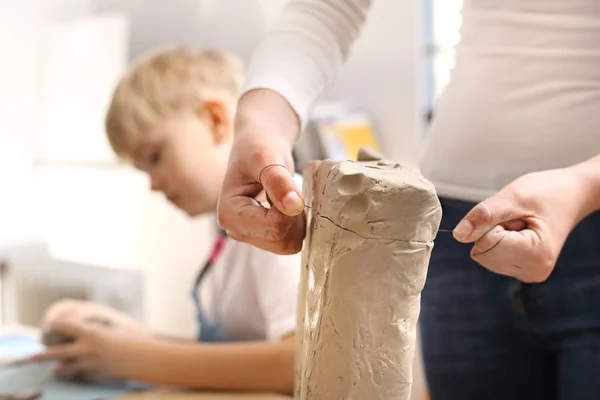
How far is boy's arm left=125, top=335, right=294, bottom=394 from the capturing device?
2.67 ft

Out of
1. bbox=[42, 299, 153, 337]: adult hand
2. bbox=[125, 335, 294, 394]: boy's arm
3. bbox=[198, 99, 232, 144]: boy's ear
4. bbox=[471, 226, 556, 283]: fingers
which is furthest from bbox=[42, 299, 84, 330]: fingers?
bbox=[471, 226, 556, 283]: fingers

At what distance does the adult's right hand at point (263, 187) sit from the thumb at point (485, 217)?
99 millimetres

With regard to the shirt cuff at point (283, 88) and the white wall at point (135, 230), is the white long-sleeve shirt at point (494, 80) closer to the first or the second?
the shirt cuff at point (283, 88)

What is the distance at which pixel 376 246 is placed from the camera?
0.37m

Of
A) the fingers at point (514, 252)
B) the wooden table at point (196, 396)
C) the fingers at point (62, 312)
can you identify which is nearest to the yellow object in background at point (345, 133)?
the fingers at point (62, 312)

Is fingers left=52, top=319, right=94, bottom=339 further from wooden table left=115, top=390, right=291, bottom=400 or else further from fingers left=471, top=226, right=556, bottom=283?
fingers left=471, top=226, right=556, bottom=283

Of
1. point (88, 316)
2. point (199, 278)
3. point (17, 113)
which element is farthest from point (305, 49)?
point (17, 113)

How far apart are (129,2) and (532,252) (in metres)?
1.68

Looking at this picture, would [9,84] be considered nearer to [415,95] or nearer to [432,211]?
[415,95]

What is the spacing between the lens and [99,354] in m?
0.92

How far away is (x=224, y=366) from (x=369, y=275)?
0.51 meters

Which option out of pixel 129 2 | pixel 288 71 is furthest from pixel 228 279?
pixel 129 2

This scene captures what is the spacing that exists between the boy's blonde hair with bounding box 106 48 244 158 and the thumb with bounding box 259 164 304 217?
0.64m

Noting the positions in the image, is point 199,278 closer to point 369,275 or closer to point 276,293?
point 276,293
